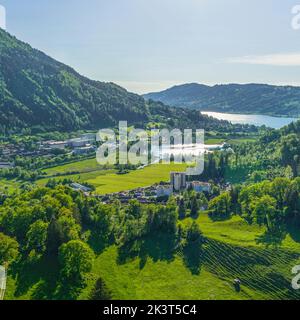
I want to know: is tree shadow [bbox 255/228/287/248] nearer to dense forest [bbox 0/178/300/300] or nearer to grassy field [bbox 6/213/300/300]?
dense forest [bbox 0/178/300/300]

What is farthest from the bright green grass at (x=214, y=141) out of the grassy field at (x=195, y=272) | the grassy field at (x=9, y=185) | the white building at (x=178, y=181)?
the grassy field at (x=195, y=272)

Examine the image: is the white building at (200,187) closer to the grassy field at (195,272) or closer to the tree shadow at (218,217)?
the tree shadow at (218,217)

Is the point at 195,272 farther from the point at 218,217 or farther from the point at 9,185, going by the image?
the point at 9,185

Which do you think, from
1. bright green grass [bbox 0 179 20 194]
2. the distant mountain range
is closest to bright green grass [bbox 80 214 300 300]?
bright green grass [bbox 0 179 20 194]

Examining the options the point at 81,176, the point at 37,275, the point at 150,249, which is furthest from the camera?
the point at 81,176

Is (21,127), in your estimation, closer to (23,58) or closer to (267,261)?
(23,58)

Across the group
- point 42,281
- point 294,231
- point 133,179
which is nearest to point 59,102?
point 133,179
